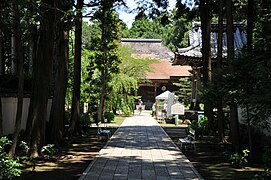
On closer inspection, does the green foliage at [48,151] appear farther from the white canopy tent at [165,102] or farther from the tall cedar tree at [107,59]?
the white canopy tent at [165,102]

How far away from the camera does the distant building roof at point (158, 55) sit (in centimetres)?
4306

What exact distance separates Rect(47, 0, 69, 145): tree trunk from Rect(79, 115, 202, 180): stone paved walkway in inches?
65.7

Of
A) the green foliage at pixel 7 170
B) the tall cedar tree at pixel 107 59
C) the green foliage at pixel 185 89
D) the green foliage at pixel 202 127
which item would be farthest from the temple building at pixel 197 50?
the green foliage at pixel 7 170

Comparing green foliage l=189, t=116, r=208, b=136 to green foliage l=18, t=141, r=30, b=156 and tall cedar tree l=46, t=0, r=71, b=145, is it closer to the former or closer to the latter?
tall cedar tree l=46, t=0, r=71, b=145

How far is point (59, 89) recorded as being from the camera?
14.4m

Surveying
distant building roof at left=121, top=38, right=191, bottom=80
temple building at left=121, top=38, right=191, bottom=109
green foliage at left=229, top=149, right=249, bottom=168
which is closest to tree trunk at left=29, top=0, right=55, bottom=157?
green foliage at left=229, top=149, right=249, bottom=168

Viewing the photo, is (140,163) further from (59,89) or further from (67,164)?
(59,89)

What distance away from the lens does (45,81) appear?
37.5 ft

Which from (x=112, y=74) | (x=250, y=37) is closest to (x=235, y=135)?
(x=250, y=37)

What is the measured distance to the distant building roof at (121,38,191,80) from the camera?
4306 cm

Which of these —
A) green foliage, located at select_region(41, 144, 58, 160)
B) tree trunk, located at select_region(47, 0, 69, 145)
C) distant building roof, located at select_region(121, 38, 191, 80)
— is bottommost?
green foliage, located at select_region(41, 144, 58, 160)

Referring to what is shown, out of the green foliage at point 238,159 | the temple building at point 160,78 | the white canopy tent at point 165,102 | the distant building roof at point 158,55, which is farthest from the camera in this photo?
the distant building roof at point 158,55

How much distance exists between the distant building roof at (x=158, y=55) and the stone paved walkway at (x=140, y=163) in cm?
2773

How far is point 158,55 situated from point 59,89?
36.5 m
